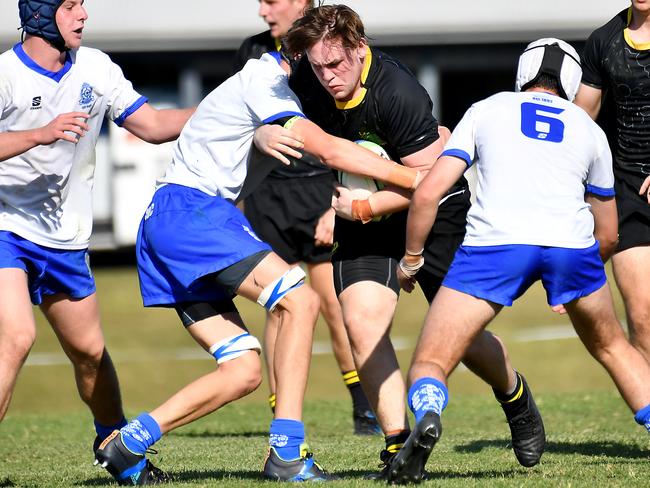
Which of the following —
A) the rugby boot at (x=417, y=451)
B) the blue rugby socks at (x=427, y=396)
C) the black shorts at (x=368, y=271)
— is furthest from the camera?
the black shorts at (x=368, y=271)

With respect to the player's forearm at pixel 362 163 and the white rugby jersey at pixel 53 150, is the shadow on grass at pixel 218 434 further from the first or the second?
the player's forearm at pixel 362 163

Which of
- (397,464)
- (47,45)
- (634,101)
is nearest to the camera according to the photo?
(397,464)

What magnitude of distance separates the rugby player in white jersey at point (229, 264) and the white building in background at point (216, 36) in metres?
14.6

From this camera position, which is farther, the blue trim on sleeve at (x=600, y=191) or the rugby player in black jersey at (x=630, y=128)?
the rugby player in black jersey at (x=630, y=128)

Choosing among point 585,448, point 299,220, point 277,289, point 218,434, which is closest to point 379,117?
point 277,289

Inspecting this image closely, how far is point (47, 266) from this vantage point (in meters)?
6.09

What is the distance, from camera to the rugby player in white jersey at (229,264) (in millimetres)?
5355

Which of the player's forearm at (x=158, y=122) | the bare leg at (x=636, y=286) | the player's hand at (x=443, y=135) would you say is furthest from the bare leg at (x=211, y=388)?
the bare leg at (x=636, y=286)

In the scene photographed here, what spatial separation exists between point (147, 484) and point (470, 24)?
54.9 ft

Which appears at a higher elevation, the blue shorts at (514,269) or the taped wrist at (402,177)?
the taped wrist at (402,177)

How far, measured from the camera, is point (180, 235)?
5.46m

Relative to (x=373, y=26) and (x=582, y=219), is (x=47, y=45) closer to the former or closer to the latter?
(x=582, y=219)

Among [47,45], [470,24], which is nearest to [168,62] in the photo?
[470,24]

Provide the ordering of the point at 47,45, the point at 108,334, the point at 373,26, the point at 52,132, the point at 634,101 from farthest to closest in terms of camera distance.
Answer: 1. the point at 373,26
2. the point at 108,334
3. the point at 634,101
4. the point at 47,45
5. the point at 52,132
